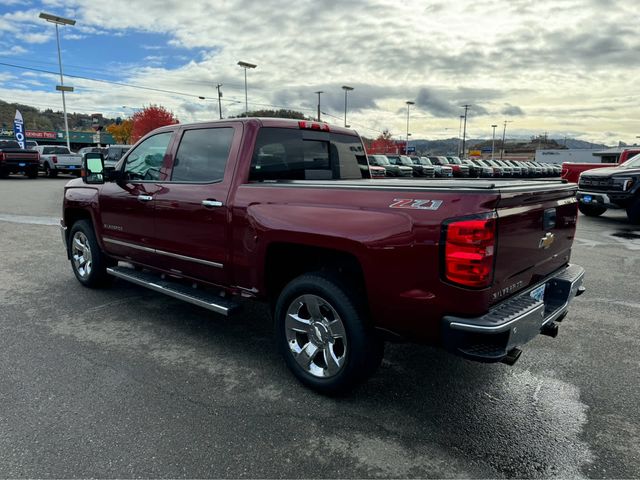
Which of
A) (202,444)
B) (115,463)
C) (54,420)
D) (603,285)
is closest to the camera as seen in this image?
(115,463)

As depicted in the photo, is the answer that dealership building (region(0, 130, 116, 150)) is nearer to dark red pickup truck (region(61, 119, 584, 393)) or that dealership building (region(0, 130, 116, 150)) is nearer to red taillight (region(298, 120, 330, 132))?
dark red pickup truck (region(61, 119, 584, 393))

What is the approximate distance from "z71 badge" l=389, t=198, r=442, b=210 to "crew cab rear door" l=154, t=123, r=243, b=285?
148 cm

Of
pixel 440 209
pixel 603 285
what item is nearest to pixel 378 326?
pixel 440 209

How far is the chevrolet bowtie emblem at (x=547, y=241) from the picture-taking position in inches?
121

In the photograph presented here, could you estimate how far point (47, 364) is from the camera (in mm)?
3613

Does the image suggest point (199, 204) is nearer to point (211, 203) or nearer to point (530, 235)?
point (211, 203)

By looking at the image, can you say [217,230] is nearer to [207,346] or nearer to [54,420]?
[207,346]

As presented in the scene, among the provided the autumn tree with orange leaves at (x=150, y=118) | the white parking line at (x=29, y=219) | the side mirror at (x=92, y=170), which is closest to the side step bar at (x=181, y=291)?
the side mirror at (x=92, y=170)

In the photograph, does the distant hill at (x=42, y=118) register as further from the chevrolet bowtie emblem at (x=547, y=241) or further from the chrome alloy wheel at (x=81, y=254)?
the chevrolet bowtie emblem at (x=547, y=241)

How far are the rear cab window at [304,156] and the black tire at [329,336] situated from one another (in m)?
1.09

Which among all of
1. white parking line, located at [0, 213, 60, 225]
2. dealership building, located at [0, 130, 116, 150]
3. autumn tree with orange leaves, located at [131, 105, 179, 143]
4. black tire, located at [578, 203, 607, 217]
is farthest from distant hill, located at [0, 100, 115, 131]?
black tire, located at [578, 203, 607, 217]

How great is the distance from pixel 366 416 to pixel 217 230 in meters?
1.82

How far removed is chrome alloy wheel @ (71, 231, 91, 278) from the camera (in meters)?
5.59

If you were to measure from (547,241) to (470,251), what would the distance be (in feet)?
3.34
